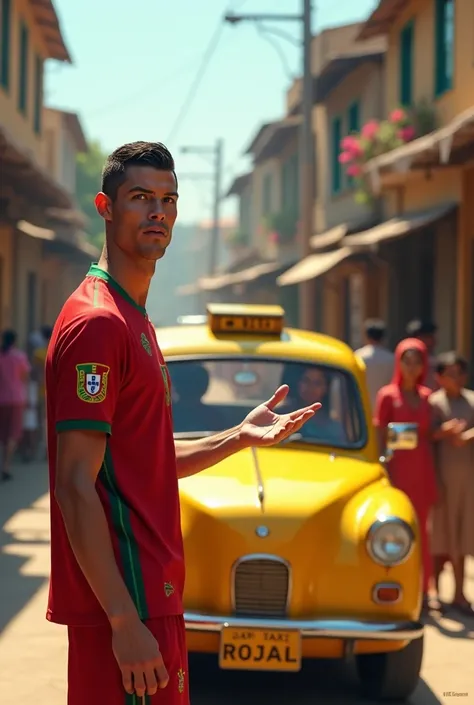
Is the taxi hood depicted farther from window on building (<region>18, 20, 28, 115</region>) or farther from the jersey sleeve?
window on building (<region>18, 20, 28, 115</region>)

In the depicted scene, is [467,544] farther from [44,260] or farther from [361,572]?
[44,260]

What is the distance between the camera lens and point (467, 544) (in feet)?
30.3

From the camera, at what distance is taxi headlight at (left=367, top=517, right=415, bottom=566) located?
646 cm

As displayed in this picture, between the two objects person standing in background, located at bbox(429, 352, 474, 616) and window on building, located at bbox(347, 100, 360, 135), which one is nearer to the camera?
person standing in background, located at bbox(429, 352, 474, 616)

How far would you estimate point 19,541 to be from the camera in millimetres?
11602

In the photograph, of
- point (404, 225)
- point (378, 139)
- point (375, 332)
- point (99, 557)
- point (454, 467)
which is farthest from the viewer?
point (378, 139)

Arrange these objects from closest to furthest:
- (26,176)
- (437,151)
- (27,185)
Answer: (437,151) < (26,176) < (27,185)

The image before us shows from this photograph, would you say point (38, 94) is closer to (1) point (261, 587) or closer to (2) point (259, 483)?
(2) point (259, 483)

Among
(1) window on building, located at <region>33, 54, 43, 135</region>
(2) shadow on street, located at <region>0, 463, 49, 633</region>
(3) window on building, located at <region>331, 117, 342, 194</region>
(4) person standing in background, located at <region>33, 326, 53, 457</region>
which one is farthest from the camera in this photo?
(1) window on building, located at <region>33, 54, 43, 135</region>

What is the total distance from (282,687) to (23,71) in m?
21.9

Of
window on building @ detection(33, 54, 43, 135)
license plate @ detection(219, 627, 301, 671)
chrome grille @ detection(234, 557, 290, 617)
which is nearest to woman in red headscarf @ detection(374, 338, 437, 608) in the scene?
chrome grille @ detection(234, 557, 290, 617)

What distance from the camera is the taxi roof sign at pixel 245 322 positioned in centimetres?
801

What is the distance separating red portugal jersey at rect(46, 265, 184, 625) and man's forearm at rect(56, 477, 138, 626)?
0.11m

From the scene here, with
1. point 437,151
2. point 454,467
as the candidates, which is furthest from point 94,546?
point 437,151
